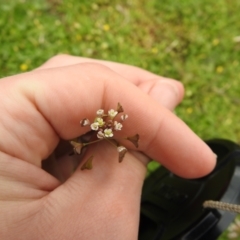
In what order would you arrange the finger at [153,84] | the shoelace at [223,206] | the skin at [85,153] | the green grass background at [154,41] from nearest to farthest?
the skin at [85,153], the shoelace at [223,206], the finger at [153,84], the green grass background at [154,41]

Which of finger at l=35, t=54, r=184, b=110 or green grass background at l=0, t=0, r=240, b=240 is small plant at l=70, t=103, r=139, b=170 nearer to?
finger at l=35, t=54, r=184, b=110

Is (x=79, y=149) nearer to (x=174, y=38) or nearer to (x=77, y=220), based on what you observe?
(x=77, y=220)

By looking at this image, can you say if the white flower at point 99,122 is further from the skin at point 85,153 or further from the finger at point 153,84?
the finger at point 153,84

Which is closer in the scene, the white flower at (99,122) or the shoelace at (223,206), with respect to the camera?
the white flower at (99,122)

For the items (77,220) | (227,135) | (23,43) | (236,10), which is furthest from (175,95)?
(236,10)

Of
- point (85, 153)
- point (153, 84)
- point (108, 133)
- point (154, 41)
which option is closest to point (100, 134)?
point (108, 133)

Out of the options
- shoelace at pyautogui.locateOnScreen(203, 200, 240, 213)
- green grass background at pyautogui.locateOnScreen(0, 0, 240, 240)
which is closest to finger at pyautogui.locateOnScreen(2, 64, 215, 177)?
shoelace at pyautogui.locateOnScreen(203, 200, 240, 213)

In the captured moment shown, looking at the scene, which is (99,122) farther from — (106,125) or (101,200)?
(101,200)

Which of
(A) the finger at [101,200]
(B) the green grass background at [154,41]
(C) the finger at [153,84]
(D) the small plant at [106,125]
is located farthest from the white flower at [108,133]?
(B) the green grass background at [154,41]
